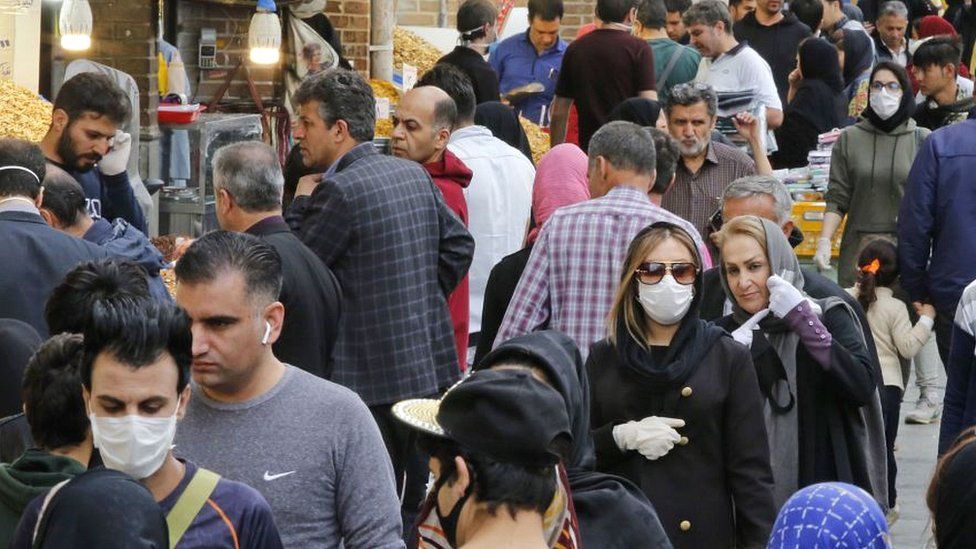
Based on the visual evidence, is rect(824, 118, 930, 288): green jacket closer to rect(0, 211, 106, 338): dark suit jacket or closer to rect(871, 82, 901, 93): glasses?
rect(871, 82, 901, 93): glasses

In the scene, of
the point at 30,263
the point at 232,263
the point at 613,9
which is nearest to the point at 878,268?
the point at 613,9

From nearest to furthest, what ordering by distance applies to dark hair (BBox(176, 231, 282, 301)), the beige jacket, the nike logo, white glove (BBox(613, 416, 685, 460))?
the nike logo
dark hair (BBox(176, 231, 282, 301))
white glove (BBox(613, 416, 685, 460))
the beige jacket

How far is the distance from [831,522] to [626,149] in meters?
3.66

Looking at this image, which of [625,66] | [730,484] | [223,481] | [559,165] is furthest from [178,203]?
[223,481]

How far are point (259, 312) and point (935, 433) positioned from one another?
6.83m

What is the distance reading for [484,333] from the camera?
741 centimetres

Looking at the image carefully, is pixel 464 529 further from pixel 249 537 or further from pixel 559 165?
pixel 559 165

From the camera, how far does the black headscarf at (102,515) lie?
310 cm

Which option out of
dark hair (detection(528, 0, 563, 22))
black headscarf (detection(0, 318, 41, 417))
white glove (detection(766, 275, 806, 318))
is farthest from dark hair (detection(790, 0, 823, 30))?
black headscarf (detection(0, 318, 41, 417))

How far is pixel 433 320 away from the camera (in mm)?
7160

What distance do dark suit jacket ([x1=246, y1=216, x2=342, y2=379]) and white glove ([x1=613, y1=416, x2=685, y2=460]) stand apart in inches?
44.6

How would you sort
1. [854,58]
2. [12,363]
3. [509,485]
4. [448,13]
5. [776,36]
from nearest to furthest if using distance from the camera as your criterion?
[509,485] < [12,363] < [776,36] < [854,58] < [448,13]

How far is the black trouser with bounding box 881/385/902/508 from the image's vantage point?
738 cm

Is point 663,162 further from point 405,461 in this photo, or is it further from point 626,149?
point 405,461
